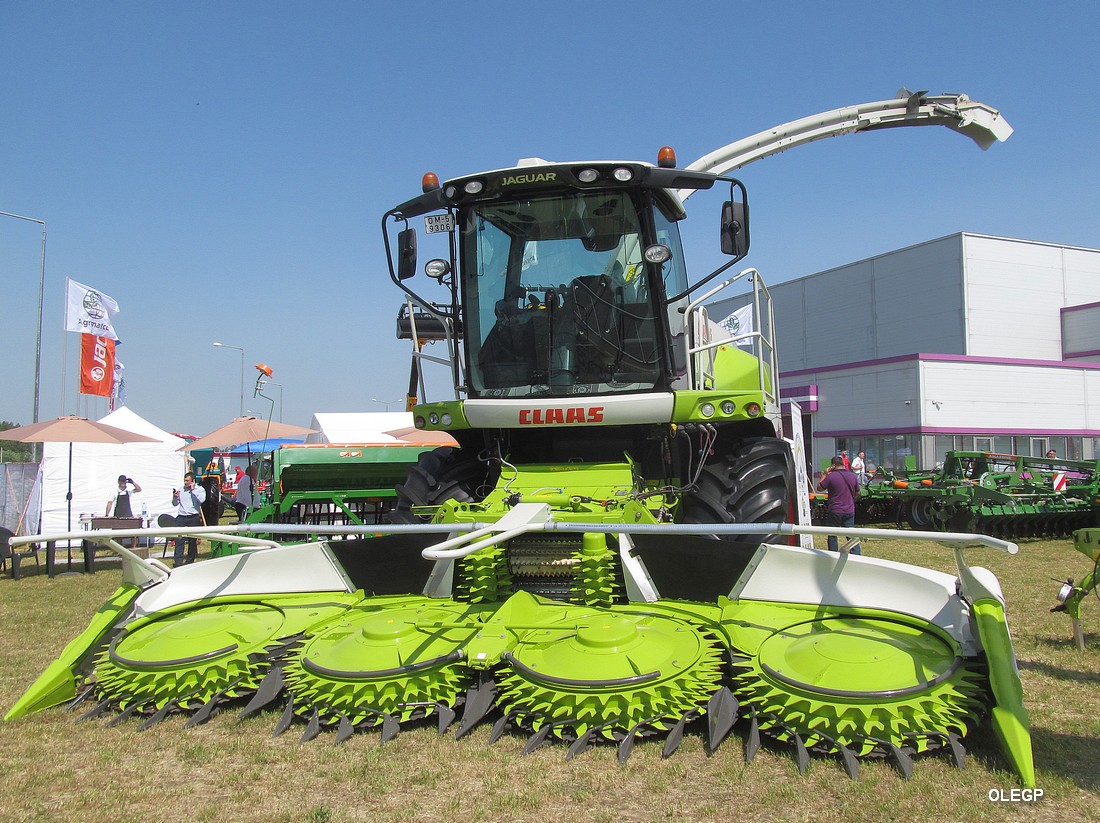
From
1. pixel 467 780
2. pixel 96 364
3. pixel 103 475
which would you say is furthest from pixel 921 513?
pixel 96 364

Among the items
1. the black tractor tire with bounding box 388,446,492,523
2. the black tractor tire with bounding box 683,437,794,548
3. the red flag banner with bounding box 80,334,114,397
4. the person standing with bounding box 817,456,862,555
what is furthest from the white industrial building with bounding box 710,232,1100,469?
the red flag banner with bounding box 80,334,114,397

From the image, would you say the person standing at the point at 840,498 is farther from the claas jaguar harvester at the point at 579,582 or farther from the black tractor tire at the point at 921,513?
the claas jaguar harvester at the point at 579,582

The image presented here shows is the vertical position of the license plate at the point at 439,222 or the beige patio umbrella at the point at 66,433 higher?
the license plate at the point at 439,222

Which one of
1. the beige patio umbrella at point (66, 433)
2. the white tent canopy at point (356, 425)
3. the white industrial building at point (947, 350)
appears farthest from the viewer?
the white industrial building at point (947, 350)

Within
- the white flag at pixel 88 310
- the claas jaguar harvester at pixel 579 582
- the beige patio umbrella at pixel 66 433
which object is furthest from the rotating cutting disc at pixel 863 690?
the white flag at pixel 88 310

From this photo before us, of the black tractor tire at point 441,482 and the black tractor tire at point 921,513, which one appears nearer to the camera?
the black tractor tire at point 441,482

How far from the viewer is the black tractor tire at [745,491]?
5.24 metres

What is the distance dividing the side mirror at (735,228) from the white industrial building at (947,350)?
20692mm

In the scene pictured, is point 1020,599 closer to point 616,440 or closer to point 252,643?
point 616,440

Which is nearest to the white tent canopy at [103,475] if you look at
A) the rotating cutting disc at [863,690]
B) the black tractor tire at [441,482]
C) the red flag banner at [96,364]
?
the red flag banner at [96,364]

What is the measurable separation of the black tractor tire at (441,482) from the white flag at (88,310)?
12954 millimetres

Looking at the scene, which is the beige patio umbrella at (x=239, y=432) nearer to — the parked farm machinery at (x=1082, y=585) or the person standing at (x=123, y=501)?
the person standing at (x=123, y=501)

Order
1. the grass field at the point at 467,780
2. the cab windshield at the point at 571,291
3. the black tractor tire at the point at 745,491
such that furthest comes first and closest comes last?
the cab windshield at the point at 571,291 < the black tractor tire at the point at 745,491 < the grass field at the point at 467,780

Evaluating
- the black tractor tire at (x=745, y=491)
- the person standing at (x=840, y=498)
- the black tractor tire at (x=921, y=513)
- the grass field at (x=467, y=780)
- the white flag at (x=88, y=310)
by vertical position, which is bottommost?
the grass field at (x=467, y=780)
